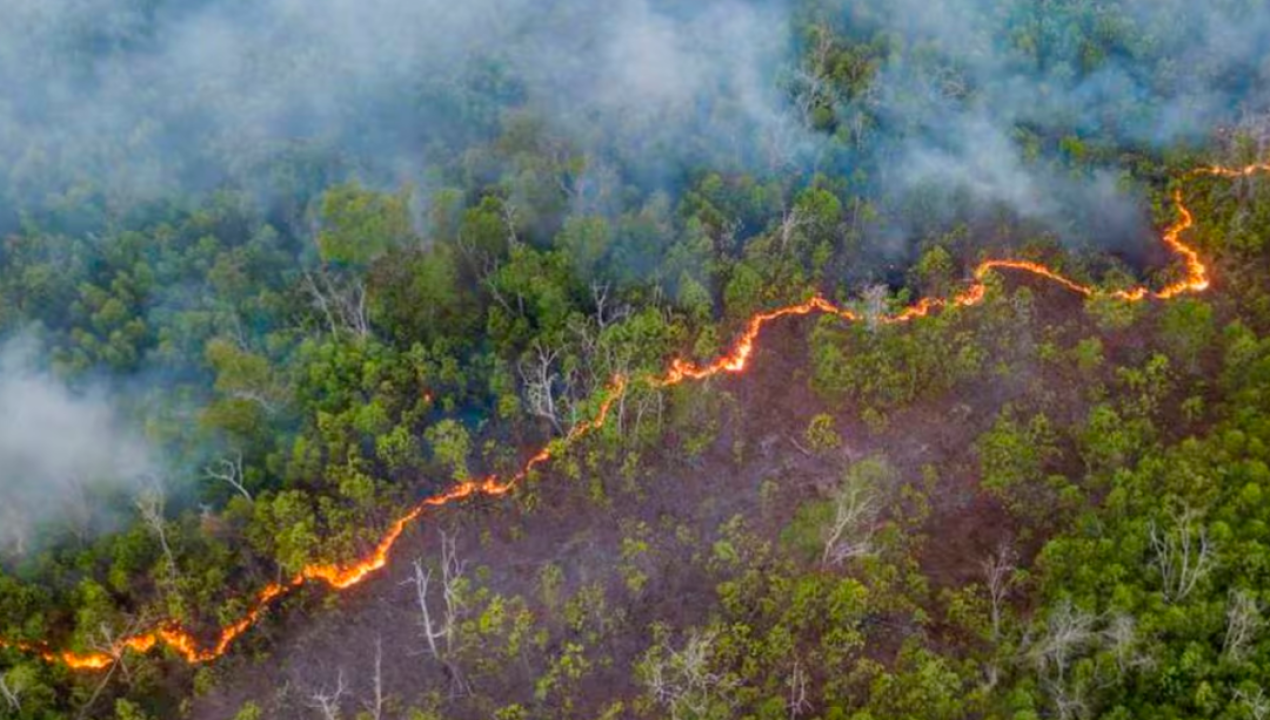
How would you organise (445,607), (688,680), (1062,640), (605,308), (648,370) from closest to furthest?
(1062,640)
(688,680)
(445,607)
(648,370)
(605,308)

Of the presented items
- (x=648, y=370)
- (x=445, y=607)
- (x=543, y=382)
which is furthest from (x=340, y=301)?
(x=445, y=607)

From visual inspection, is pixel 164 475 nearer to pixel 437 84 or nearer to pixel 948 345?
pixel 437 84

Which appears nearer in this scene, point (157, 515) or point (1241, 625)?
point (1241, 625)

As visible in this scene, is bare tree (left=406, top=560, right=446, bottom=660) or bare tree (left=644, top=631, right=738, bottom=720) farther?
bare tree (left=406, top=560, right=446, bottom=660)

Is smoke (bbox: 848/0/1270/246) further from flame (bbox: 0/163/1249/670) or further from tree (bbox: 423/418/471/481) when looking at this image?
tree (bbox: 423/418/471/481)

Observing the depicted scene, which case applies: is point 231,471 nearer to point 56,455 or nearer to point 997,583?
point 56,455

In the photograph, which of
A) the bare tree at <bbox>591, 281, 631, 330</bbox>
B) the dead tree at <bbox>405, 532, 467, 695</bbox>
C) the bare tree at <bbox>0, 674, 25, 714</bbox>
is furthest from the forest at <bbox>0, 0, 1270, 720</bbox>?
the bare tree at <bbox>591, 281, 631, 330</bbox>

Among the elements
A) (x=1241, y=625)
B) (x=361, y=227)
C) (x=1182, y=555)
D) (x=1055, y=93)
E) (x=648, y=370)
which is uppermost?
(x=1055, y=93)
